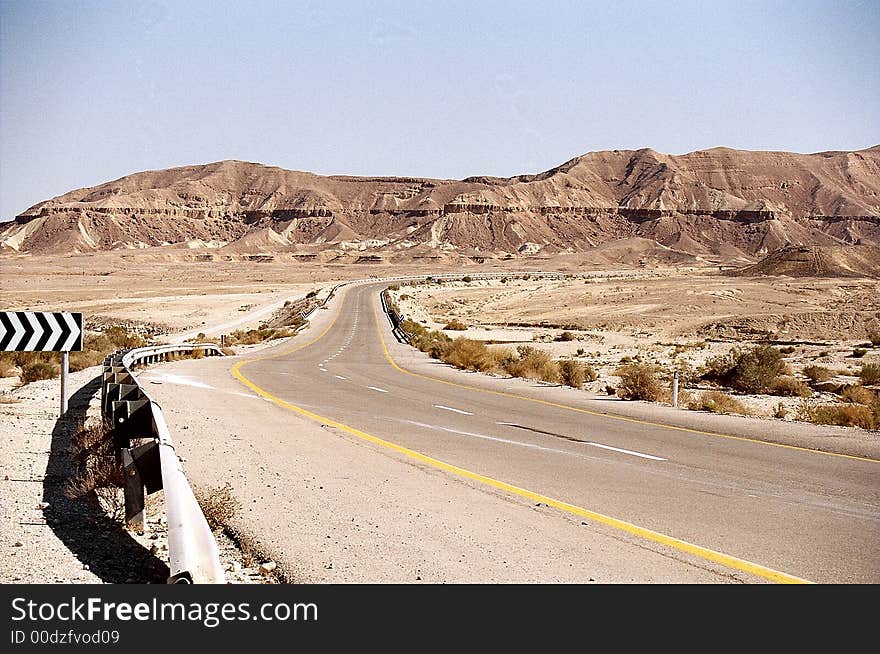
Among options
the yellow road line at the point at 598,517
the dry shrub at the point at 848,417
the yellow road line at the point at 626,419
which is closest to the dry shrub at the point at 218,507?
the yellow road line at the point at 598,517

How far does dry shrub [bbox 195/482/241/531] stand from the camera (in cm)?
803

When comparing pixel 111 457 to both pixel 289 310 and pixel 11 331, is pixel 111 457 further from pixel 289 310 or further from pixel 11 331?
pixel 289 310

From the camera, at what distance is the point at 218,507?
8.22 meters

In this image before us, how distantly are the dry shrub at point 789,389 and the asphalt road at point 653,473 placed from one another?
33.4 ft

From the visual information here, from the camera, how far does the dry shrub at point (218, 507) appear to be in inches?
316

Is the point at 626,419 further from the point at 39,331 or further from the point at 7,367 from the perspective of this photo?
the point at 7,367

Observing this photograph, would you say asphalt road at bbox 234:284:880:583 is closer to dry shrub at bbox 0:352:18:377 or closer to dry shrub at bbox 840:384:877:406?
dry shrub at bbox 0:352:18:377

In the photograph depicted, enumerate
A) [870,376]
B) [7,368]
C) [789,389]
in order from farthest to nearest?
[870,376] → [789,389] → [7,368]

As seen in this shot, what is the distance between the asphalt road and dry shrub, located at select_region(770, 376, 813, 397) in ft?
33.4

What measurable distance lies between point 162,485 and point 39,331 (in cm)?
731

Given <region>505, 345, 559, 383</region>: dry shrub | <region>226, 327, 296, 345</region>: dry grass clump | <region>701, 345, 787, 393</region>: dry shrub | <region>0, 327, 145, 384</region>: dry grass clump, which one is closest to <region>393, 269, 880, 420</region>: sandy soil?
<region>701, 345, 787, 393</region>: dry shrub

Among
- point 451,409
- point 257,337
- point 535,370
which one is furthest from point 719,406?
point 257,337

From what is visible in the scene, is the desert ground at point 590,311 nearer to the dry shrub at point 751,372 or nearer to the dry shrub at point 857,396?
the dry shrub at point 857,396

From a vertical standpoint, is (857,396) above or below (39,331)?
Result: below
